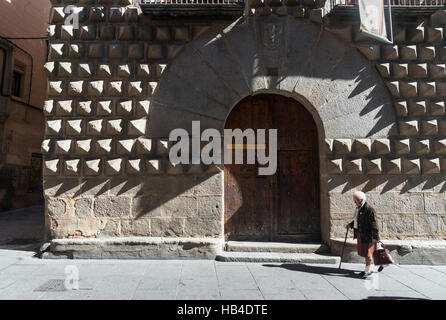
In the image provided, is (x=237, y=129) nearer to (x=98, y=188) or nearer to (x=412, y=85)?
(x=98, y=188)

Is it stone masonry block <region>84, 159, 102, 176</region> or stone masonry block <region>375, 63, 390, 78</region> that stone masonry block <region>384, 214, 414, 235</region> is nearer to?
stone masonry block <region>375, 63, 390, 78</region>

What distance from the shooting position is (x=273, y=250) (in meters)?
5.47

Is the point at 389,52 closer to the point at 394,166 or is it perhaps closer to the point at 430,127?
the point at 430,127

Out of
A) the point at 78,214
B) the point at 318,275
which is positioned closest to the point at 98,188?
the point at 78,214

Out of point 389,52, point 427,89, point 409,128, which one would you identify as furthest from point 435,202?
point 389,52

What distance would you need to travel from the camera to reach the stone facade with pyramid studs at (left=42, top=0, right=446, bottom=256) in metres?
5.52

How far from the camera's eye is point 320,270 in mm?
4816

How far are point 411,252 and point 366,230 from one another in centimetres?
129

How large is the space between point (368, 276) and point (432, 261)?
1.64 meters

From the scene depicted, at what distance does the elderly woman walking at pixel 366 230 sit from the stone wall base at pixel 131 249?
242 centimetres

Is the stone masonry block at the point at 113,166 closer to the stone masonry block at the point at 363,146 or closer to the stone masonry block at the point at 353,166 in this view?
the stone masonry block at the point at 353,166

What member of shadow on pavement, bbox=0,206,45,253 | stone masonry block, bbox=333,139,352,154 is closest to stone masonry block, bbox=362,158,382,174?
stone masonry block, bbox=333,139,352,154

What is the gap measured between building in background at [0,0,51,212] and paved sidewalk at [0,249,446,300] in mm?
6439

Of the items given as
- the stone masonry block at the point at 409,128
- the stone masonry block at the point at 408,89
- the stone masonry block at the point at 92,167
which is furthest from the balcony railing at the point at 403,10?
the stone masonry block at the point at 92,167
